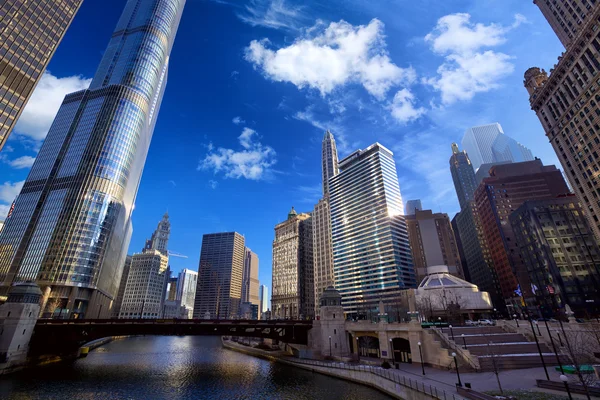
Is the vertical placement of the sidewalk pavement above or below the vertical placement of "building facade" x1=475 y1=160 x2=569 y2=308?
below

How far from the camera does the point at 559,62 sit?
88.8 m

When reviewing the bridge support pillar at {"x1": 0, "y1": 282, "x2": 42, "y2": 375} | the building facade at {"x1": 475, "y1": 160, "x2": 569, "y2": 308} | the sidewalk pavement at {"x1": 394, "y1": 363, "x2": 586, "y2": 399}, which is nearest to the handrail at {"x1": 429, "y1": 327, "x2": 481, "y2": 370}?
the sidewalk pavement at {"x1": 394, "y1": 363, "x2": 586, "y2": 399}

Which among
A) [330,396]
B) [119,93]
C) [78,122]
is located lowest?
[330,396]

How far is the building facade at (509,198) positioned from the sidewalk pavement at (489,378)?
12248cm

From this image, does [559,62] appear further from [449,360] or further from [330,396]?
[330,396]

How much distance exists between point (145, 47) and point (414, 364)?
637 ft

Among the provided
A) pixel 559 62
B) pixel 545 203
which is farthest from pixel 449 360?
pixel 545 203

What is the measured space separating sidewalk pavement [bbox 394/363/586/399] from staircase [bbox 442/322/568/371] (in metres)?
1.72

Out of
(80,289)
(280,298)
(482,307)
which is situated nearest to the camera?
(482,307)

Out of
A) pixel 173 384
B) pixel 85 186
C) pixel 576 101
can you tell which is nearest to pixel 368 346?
pixel 173 384

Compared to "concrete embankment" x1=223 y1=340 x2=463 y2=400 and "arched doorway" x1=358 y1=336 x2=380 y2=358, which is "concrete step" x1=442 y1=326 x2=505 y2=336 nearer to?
"arched doorway" x1=358 y1=336 x2=380 y2=358

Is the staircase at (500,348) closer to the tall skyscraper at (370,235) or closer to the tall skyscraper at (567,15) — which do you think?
the tall skyscraper at (567,15)

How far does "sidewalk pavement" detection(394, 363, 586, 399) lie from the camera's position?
93.5 feet

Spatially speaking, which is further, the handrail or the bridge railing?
the handrail
